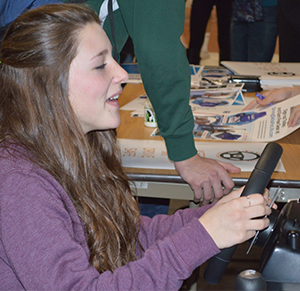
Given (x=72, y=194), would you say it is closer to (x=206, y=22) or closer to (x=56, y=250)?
(x=56, y=250)

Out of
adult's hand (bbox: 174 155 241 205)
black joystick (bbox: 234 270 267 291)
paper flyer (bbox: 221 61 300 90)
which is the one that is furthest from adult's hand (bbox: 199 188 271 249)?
paper flyer (bbox: 221 61 300 90)

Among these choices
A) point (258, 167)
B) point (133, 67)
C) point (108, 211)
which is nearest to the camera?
point (258, 167)

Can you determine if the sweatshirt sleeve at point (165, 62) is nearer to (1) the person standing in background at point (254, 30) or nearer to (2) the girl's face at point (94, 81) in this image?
(2) the girl's face at point (94, 81)

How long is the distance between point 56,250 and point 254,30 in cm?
277

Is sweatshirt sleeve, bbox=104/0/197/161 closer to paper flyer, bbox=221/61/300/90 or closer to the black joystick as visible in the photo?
the black joystick

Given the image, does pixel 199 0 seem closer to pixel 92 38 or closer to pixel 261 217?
pixel 92 38

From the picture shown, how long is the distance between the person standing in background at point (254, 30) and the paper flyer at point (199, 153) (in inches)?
74.2

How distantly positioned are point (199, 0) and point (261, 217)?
8.72 ft

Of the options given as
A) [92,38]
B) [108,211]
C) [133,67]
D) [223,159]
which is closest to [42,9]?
[92,38]

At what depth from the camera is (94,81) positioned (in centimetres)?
84

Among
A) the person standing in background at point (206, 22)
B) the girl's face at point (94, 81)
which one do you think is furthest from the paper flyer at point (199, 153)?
the person standing in background at point (206, 22)

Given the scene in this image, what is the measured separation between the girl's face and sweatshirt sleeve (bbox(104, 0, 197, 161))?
0.48ft

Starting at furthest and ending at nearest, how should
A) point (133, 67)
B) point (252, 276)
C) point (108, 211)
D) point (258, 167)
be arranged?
point (133, 67)
point (108, 211)
point (258, 167)
point (252, 276)

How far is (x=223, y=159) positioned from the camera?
3.64ft
